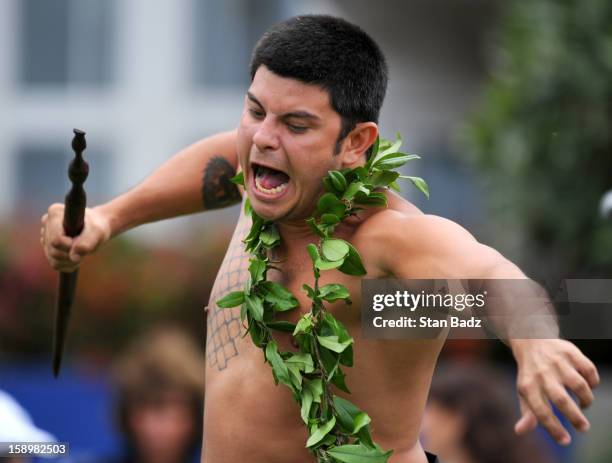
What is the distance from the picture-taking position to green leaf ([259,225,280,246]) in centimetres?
313

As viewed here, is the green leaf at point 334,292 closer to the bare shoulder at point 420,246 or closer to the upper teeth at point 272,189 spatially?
the bare shoulder at point 420,246

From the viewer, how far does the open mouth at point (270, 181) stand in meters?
2.97

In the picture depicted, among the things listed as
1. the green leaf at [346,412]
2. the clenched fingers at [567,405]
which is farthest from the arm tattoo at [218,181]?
the clenched fingers at [567,405]

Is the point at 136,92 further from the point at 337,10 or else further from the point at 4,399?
the point at 4,399

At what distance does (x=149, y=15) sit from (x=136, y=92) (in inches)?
55.6

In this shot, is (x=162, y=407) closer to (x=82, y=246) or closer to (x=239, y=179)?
(x=82, y=246)

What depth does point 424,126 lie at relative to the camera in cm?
1496

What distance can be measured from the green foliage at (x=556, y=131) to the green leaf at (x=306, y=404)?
16.8ft

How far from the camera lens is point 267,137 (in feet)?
9.59

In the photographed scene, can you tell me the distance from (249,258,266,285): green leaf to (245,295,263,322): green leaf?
0.04 m

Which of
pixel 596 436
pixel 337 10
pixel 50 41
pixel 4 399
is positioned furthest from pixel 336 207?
pixel 50 41

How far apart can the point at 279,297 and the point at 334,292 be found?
0.53ft

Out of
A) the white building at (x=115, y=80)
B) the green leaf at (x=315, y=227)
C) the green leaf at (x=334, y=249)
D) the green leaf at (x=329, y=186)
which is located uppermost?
the green leaf at (x=329, y=186)

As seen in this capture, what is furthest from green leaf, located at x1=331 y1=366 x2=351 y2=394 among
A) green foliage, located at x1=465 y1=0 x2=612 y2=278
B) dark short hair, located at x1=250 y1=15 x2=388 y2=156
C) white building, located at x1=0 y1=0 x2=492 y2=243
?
white building, located at x1=0 y1=0 x2=492 y2=243
